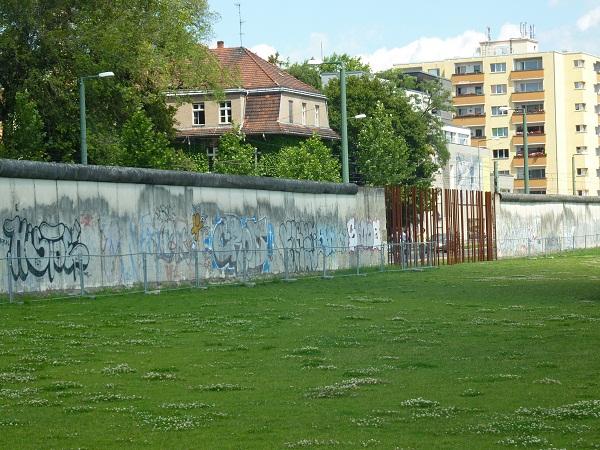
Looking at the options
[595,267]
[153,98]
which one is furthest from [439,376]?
[153,98]

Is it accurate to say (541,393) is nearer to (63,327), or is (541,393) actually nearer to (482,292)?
(63,327)

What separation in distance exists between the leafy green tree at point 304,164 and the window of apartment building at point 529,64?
80.2 metres

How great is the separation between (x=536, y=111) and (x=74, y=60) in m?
113

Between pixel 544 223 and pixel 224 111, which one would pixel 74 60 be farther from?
pixel 224 111

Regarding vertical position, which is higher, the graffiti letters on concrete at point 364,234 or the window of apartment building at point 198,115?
the window of apartment building at point 198,115

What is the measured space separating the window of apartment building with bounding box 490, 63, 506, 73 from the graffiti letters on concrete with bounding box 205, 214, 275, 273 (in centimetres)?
12350

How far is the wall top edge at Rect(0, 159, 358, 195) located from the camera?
2911cm

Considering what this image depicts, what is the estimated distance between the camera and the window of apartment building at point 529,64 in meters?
157

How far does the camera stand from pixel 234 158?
242 feet

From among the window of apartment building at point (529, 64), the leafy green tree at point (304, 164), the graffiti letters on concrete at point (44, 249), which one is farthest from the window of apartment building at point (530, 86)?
the graffiti letters on concrete at point (44, 249)

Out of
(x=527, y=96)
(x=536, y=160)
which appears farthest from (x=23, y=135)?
(x=527, y=96)

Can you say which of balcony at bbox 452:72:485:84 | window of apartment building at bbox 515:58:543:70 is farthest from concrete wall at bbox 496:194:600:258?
balcony at bbox 452:72:485:84

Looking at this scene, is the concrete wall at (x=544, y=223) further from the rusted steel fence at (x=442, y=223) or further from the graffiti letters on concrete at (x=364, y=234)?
the graffiti letters on concrete at (x=364, y=234)

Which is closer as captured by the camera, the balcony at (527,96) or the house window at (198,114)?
the house window at (198,114)
